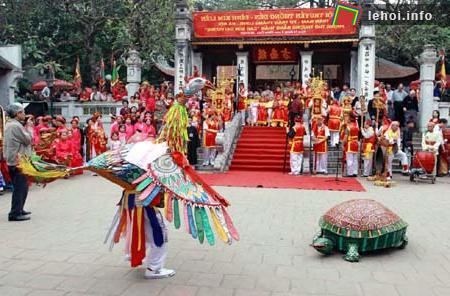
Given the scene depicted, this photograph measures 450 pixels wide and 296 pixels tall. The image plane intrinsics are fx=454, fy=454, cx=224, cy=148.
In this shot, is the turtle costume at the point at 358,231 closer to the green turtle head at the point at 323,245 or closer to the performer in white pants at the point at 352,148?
the green turtle head at the point at 323,245

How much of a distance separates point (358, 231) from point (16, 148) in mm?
4920

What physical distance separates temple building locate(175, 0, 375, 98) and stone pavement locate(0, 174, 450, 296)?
12350 mm

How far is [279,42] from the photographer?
19.9 metres

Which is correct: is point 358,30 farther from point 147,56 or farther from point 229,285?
point 229,285

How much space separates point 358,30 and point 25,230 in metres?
16.2

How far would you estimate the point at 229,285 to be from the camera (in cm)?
416

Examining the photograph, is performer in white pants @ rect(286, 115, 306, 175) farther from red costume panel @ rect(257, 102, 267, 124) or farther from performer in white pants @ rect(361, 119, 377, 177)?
red costume panel @ rect(257, 102, 267, 124)

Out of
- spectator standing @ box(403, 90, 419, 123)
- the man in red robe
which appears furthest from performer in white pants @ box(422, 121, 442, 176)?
the man in red robe

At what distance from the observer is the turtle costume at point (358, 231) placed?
195 inches

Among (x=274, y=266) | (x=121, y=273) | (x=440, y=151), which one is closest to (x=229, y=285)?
(x=274, y=266)

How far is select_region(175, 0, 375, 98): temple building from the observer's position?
1900 centimetres

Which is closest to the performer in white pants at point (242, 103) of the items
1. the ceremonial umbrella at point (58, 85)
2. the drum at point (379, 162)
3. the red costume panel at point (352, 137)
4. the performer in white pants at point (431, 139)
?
the red costume panel at point (352, 137)

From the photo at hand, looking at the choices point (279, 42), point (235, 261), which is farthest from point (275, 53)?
point (235, 261)

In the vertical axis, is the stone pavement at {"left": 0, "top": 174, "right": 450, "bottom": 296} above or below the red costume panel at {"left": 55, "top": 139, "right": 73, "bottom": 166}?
below
